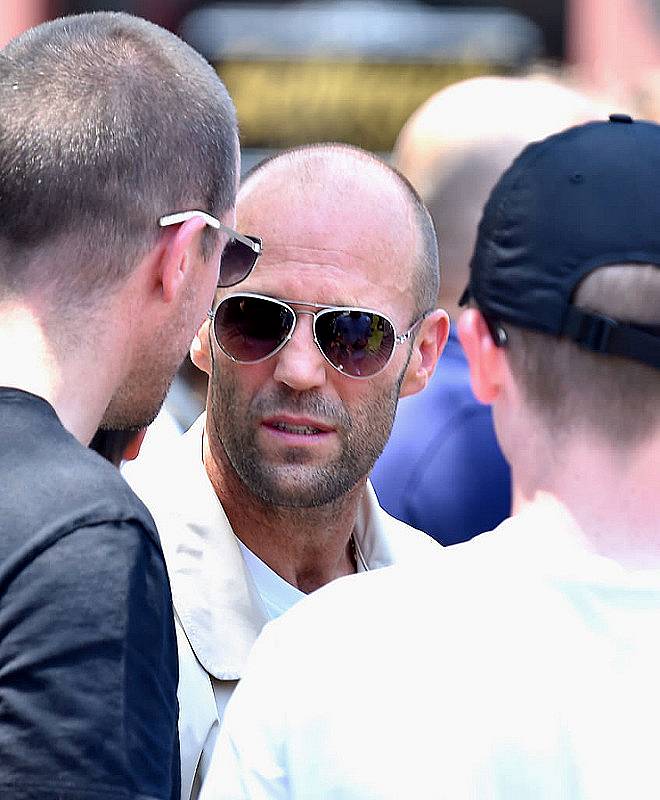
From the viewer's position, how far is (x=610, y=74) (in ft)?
23.9

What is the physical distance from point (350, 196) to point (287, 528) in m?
0.60

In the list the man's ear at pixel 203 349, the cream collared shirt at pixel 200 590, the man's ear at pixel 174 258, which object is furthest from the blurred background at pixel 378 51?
the man's ear at pixel 174 258

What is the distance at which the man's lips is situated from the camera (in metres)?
2.39

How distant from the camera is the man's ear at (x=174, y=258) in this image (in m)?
1.72

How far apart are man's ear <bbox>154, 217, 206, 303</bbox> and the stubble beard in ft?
2.19

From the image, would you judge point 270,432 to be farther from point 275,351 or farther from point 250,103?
point 250,103

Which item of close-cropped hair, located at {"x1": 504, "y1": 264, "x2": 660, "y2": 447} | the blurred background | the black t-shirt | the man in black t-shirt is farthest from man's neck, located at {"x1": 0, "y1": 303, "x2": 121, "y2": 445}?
the blurred background

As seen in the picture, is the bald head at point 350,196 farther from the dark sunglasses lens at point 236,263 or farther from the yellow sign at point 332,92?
the yellow sign at point 332,92

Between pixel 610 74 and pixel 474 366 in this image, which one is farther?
pixel 610 74

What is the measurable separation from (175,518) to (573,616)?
3.03 feet

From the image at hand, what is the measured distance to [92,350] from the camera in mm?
1650

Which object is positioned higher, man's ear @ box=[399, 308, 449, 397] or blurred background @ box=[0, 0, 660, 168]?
man's ear @ box=[399, 308, 449, 397]

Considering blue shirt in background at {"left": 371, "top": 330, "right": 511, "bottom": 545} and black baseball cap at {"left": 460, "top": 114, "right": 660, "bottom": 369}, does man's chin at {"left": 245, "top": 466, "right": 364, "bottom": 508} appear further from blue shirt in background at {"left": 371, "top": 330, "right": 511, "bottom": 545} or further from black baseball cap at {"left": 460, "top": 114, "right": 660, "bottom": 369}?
black baseball cap at {"left": 460, "top": 114, "right": 660, "bottom": 369}

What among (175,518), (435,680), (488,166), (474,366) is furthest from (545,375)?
(488,166)
